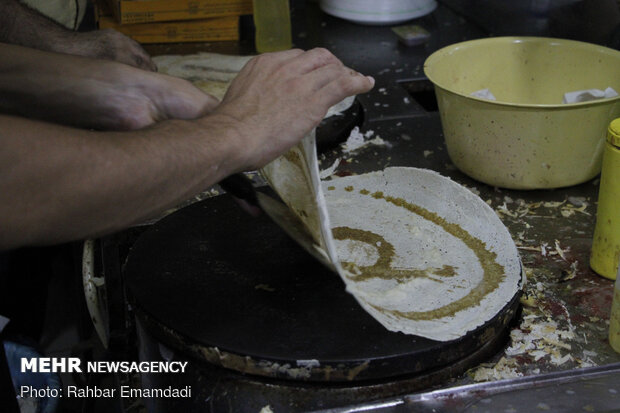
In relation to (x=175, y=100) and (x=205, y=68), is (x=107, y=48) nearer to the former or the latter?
(x=205, y=68)

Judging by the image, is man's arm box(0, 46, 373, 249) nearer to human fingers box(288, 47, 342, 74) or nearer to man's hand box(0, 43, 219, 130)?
human fingers box(288, 47, 342, 74)

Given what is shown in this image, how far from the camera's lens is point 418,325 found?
3.47 feet

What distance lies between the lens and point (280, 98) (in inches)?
41.1

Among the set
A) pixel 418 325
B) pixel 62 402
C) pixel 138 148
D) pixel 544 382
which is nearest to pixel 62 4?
pixel 62 402

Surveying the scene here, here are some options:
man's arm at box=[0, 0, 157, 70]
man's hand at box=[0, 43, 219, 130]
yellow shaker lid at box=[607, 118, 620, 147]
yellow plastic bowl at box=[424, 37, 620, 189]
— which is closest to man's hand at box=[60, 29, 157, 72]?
man's arm at box=[0, 0, 157, 70]

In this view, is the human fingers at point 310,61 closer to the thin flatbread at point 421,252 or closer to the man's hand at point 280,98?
the man's hand at point 280,98

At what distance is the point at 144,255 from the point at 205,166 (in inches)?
15.4

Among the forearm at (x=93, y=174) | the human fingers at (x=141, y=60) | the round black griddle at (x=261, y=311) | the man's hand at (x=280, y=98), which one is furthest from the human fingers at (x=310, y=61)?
the human fingers at (x=141, y=60)

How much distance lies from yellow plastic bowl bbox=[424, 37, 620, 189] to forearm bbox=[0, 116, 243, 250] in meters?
0.71

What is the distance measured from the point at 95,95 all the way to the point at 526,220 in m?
0.94

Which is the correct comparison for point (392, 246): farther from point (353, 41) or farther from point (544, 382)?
point (353, 41)

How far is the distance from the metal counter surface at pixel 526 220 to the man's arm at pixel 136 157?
0.50m

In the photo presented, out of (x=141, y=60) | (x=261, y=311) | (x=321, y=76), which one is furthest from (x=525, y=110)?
(x=141, y=60)

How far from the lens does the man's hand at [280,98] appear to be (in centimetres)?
98
